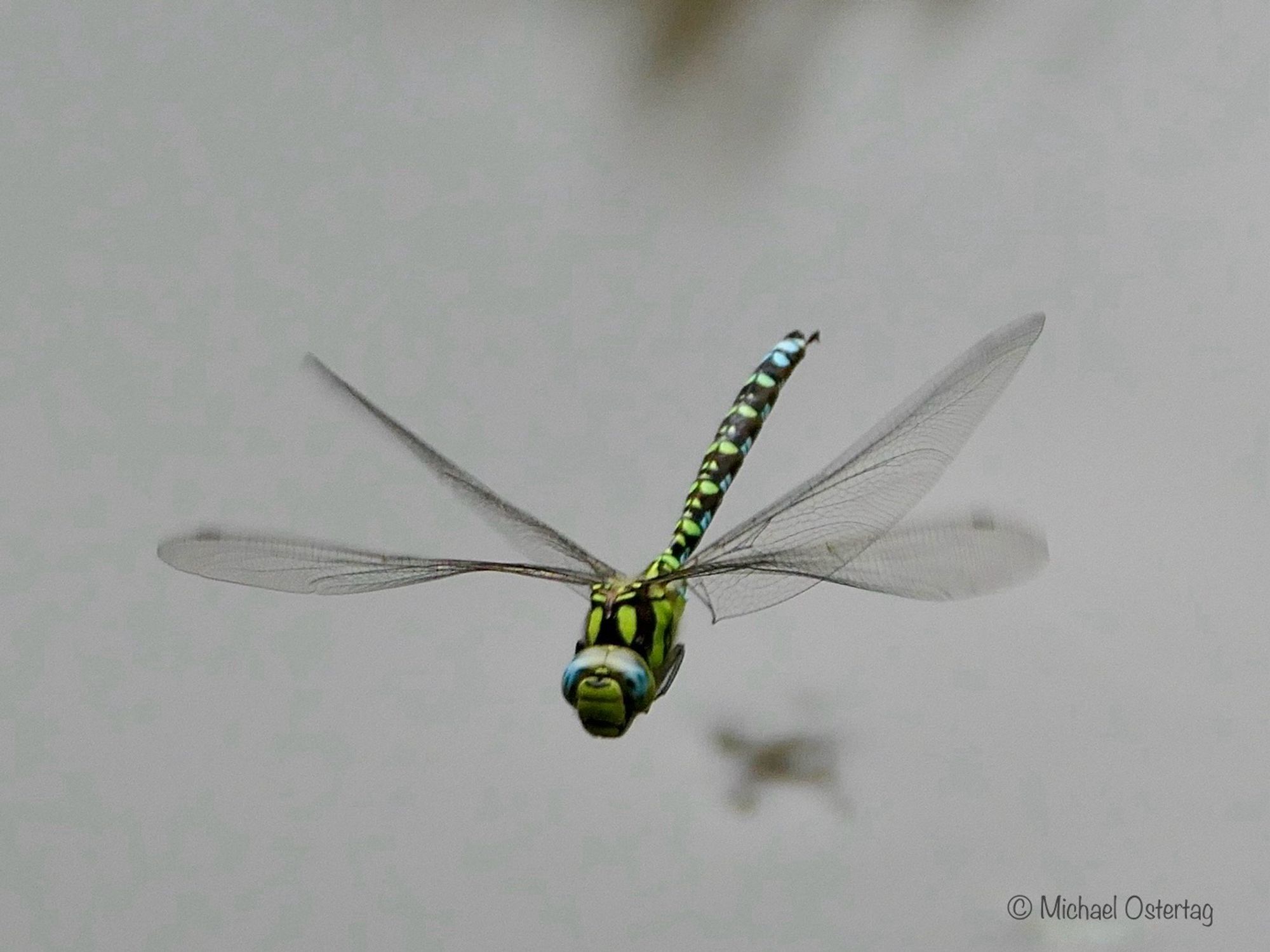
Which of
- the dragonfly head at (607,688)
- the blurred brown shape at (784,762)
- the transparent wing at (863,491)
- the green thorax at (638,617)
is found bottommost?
the blurred brown shape at (784,762)

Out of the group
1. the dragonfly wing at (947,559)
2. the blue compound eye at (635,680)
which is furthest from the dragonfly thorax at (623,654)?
the dragonfly wing at (947,559)

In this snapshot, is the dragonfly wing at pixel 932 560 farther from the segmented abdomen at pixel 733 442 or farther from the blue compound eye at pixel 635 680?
the segmented abdomen at pixel 733 442

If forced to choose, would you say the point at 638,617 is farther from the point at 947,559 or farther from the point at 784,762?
the point at 947,559

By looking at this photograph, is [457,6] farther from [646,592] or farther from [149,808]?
[149,808]

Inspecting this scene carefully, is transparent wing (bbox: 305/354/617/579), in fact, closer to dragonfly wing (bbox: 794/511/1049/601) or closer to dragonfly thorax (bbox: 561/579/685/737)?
dragonfly thorax (bbox: 561/579/685/737)

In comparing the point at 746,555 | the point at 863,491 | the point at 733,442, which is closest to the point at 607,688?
the point at 746,555

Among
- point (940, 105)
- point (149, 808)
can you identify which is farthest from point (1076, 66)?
point (149, 808)

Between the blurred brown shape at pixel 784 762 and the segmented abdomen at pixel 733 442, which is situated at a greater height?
the segmented abdomen at pixel 733 442
